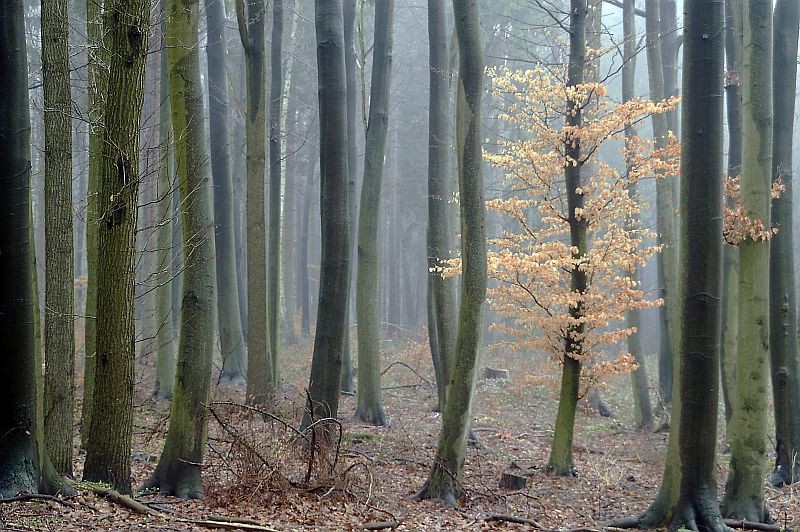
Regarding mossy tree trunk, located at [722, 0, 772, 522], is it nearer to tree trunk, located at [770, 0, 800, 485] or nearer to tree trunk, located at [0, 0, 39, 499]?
tree trunk, located at [770, 0, 800, 485]

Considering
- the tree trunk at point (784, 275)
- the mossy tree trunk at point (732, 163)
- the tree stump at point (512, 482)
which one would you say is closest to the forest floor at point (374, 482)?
the tree stump at point (512, 482)

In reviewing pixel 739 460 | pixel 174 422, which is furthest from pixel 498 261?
pixel 174 422

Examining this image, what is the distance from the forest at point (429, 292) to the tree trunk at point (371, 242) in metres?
0.04

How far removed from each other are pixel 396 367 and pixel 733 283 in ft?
46.8

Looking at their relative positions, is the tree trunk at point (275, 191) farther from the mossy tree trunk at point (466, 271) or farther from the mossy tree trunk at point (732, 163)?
the mossy tree trunk at point (732, 163)

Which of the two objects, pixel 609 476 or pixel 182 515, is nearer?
pixel 182 515

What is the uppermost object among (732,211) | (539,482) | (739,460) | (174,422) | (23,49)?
(23,49)

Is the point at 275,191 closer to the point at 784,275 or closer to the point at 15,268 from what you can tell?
the point at 15,268

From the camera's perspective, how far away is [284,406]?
1339 centimetres

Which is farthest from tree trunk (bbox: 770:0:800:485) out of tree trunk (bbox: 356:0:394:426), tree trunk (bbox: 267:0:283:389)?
tree trunk (bbox: 267:0:283:389)

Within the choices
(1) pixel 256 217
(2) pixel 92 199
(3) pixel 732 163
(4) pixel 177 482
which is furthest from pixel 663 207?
(4) pixel 177 482

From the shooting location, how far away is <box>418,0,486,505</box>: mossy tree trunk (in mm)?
8391

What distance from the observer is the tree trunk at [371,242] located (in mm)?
13711

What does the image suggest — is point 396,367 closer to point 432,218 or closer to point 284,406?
point 284,406
